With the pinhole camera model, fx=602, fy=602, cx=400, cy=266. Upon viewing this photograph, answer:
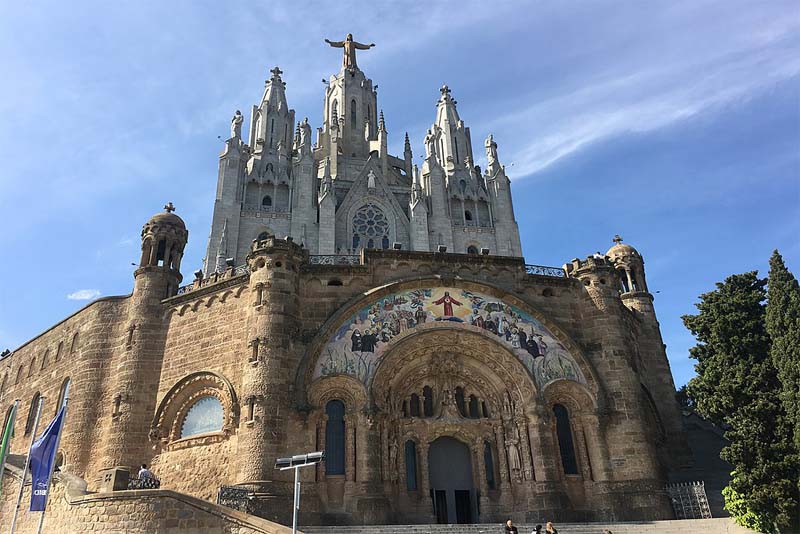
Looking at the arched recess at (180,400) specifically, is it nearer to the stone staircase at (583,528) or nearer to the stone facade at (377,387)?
the stone facade at (377,387)

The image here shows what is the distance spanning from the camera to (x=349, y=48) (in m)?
63.1

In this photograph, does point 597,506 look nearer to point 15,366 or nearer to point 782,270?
point 782,270

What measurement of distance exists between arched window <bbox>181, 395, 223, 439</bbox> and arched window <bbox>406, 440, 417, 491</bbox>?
6.31m

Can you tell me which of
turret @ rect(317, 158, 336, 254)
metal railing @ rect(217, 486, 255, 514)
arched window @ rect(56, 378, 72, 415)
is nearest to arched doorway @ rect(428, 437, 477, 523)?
metal railing @ rect(217, 486, 255, 514)

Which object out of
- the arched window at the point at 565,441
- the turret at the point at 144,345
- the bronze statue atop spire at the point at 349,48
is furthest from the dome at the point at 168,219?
the bronze statue atop spire at the point at 349,48

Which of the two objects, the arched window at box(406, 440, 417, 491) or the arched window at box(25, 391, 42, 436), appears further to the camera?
the arched window at box(25, 391, 42, 436)

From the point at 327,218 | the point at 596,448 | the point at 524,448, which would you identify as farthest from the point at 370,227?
the point at 596,448

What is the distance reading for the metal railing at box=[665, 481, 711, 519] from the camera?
1892cm

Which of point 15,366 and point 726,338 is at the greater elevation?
point 15,366

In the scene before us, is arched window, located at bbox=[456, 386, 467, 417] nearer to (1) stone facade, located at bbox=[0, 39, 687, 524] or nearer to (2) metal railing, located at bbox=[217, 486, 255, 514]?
(1) stone facade, located at bbox=[0, 39, 687, 524]

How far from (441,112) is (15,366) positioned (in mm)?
38721

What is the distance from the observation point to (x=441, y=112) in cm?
5441

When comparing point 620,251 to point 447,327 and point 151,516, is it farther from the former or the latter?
point 151,516

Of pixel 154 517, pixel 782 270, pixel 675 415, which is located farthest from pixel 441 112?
pixel 154 517
